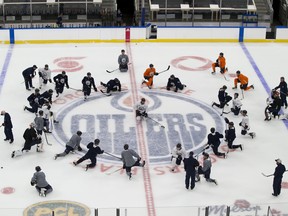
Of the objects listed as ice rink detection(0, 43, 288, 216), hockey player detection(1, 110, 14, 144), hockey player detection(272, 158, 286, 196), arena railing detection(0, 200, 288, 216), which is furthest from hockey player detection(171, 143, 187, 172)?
hockey player detection(1, 110, 14, 144)

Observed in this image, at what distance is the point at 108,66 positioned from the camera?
26.3m

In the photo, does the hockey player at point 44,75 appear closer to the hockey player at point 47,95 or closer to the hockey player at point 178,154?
the hockey player at point 47,95

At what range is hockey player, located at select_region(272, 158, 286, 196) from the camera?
660 inches

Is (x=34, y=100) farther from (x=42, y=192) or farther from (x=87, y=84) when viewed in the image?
(x=42, y=192)

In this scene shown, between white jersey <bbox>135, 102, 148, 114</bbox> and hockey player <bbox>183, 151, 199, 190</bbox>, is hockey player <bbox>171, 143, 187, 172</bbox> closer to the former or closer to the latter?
hockey player <bbox>183, 151, 199, 190</bbox>

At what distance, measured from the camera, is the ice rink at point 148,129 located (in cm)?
1716

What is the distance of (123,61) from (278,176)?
987cm

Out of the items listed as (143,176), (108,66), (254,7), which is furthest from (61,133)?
(254,7)

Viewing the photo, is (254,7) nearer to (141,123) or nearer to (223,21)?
(223,21)

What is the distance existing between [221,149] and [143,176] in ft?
8.69

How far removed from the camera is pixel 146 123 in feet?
70.2

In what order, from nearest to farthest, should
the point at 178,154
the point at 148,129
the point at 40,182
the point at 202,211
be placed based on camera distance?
the point at 202,211, the point at 40,182, the point at 178,154, the point at 148,129

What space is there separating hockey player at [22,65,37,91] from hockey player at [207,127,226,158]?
7.12 meters

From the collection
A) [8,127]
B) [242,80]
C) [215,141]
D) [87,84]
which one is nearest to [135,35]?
[242,80]
